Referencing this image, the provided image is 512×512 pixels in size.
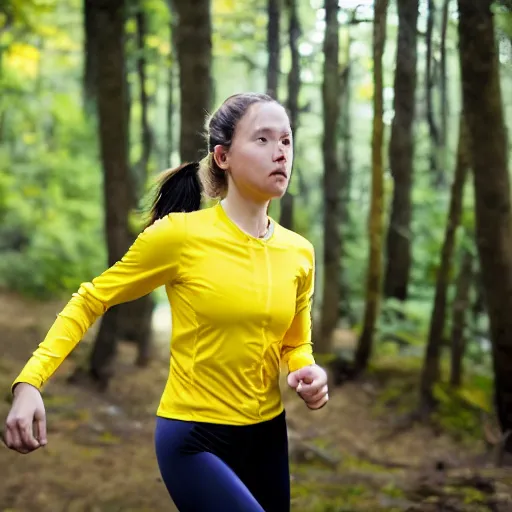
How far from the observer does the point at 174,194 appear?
269 cm

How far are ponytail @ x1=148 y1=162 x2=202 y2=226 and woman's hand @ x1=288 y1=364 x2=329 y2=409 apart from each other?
777mm

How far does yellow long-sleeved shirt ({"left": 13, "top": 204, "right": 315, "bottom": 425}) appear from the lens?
7.73 ft

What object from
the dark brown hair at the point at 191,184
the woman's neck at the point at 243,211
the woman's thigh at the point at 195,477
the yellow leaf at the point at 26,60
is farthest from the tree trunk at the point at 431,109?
the yellow leaf at the point at 26,60

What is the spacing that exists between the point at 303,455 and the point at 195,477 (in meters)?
4.99

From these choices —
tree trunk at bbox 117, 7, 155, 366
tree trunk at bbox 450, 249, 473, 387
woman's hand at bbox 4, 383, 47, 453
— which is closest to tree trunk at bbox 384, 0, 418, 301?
tree trunk at bbox 450, 249, 473, 387

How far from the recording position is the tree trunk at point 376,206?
7.20 meters

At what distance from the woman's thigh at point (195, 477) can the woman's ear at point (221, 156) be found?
0.93 m

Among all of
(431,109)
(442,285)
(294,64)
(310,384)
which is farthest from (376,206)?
(310,384)

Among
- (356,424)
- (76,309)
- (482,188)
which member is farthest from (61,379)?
(76,309)

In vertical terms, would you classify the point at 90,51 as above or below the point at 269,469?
above

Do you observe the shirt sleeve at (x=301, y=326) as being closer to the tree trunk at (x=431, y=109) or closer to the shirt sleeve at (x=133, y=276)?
the shirt sleeve at (x=133, y=276)

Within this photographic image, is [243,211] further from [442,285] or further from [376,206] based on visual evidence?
[376,206]

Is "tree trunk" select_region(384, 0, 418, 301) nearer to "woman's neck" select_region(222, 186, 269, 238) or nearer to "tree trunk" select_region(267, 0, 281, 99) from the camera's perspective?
"tree trunk" select_region(267, 0, 281, 99)

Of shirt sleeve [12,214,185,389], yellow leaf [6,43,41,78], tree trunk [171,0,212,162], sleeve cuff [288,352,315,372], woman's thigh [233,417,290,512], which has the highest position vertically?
yellow leaf [6,43,41,78]
